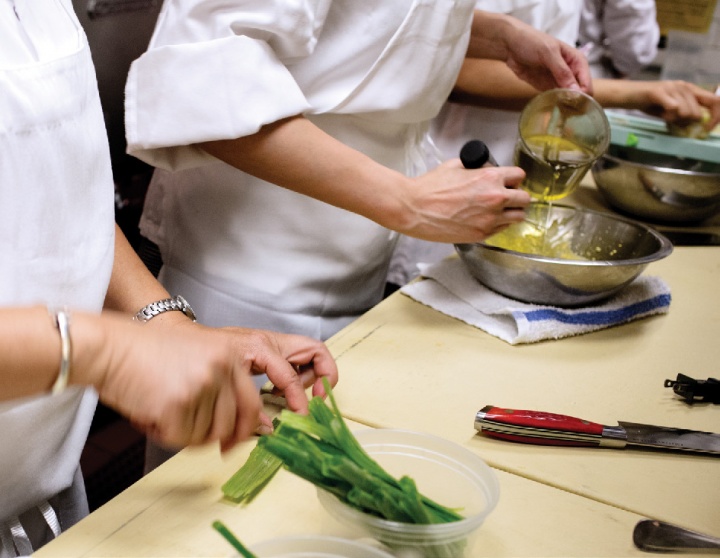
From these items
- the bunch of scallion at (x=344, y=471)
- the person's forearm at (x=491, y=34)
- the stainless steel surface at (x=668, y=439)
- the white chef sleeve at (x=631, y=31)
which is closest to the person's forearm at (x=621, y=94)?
the person's forearm at (x=491, y=34)

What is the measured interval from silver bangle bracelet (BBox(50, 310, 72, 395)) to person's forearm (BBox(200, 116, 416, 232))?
2.05 ft

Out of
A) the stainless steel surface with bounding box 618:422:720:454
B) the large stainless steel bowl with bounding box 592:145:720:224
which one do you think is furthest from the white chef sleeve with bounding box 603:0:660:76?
the stainless steel surface with bounding box 618:422:720:454

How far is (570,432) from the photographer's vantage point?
3.20 feet

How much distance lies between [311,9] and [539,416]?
679 mm

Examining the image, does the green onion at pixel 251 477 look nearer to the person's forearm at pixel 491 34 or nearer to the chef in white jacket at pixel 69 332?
the chef in white jacket at pixel 69 332

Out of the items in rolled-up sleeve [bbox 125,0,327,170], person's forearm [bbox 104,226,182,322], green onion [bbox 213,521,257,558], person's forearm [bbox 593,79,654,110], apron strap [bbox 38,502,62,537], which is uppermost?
rolled-up sleeve [bbox 125,0,327,170]

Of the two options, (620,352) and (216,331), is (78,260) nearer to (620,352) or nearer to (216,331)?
(216,331)

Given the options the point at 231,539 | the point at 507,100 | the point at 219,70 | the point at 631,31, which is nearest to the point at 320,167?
the point at 219,70

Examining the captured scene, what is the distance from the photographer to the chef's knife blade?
98 centimetres

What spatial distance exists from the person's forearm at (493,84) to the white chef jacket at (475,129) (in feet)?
0.41

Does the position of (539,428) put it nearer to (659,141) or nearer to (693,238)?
(693,238)

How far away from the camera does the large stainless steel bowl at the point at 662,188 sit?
176cm

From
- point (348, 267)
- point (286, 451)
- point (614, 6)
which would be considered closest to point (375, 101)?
point (348, 267)

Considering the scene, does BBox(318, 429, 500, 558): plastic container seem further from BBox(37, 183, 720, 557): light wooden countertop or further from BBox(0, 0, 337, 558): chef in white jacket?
BBox(0, 0, 337, 558): chef in white jacket
